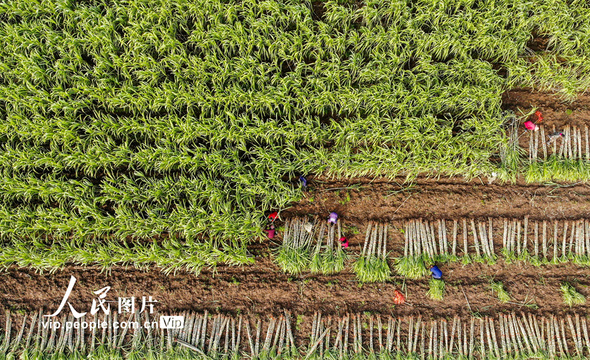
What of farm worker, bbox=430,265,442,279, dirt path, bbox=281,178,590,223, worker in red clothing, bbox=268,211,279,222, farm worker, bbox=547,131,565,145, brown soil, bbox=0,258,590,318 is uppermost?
farm worker, bbox=547,131,565,145

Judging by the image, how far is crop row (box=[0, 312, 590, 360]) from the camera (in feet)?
10.6

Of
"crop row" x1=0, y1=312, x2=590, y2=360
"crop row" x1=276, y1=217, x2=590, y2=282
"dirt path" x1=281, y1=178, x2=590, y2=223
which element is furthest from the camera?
"dirt path" x1=281, y1=178, x2=590, y2=223

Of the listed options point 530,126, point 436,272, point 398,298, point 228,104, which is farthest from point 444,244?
point 228,104

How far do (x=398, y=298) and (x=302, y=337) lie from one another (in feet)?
3.79

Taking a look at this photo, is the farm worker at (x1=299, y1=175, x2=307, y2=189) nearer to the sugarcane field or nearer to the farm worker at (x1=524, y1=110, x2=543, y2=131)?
the sugarcane field

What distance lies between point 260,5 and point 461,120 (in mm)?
2652

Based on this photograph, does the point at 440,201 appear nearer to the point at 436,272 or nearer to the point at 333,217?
the point at 436,272

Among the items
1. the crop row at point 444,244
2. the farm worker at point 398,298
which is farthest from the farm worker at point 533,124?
the farm worker at point 398,298

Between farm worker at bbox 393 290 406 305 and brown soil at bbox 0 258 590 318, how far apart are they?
5 cm

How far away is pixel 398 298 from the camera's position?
328 centimetres

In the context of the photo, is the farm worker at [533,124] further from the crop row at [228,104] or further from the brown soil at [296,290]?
the brown soil at [296,290]

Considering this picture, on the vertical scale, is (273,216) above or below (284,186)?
below

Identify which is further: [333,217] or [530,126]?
[530,126]

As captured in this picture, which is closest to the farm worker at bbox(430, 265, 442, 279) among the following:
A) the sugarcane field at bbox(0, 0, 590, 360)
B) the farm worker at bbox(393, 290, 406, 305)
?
the sugarcane field at bbox(0, 0, 590, 360)
